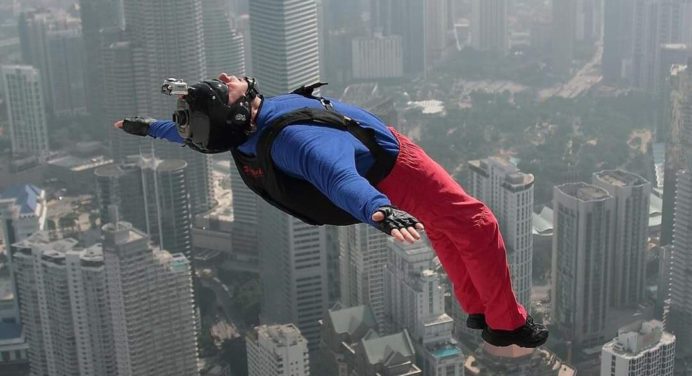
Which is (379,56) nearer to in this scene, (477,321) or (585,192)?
(585,192)

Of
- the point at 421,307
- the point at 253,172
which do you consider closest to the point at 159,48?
the point at 421,307

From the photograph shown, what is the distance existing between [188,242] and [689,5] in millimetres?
13488

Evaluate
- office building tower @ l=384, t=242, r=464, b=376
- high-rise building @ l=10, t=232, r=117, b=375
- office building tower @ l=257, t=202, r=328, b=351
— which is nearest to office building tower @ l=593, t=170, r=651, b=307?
office building tower @ l=384, t=242, r=464, b=376

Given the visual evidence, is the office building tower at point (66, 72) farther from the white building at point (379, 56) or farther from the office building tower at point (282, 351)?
the office building tower at point (282, 351)

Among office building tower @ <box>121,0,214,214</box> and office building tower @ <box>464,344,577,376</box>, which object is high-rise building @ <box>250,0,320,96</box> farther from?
office building tower @ <box>464,344,577,376</box>

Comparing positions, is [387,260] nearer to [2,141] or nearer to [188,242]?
[188,242]

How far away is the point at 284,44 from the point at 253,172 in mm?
13964

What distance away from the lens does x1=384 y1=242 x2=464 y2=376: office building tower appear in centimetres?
1141

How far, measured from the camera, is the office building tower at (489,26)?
28.4m

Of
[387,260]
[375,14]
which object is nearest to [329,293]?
[387,260]

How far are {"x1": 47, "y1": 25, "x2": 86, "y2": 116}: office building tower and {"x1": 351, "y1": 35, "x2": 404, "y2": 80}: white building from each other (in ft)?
20.2

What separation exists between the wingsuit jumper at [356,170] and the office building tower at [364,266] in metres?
10.4

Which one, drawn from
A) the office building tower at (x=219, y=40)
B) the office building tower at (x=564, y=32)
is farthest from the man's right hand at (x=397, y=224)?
the office building tower at (x=564, y=32)

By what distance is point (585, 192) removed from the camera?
14.5 m
